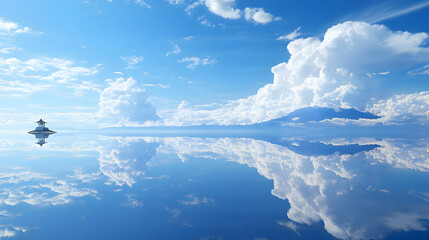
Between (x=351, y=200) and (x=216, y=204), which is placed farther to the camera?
(x=351, y=200)

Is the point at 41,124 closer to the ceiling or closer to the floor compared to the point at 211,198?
closer to the ceiling

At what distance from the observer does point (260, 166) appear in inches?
1570

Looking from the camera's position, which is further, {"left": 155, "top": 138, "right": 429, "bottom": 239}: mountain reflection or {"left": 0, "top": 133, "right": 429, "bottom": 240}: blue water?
{"left": 155, "top": 138, "right": 429, "bottom": 239}: mountain reflection

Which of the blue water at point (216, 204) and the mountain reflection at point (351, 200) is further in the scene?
the mountain reflection at point (351, 200)

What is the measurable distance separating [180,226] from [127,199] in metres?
8.55

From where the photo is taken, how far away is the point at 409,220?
16.9 metres

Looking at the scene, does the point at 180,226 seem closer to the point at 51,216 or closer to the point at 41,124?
the point at 51,216

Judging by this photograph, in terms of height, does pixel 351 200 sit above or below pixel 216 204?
below

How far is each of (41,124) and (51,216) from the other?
20479 cm

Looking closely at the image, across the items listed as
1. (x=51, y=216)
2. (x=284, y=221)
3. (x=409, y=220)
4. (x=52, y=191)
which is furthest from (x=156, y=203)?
(x=409, y=220)

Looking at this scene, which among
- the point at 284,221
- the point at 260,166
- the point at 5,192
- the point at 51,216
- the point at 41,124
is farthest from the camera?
the point at 41,124

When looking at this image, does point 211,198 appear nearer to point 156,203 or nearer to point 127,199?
point 156,203

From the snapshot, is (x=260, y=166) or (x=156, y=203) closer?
(x=156, y=203)

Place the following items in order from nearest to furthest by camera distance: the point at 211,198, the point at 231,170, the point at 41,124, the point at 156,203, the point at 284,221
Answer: the point at 284,221
the point at 156,203
the point at 211,198
the point at 231,170
the point at 41,124
